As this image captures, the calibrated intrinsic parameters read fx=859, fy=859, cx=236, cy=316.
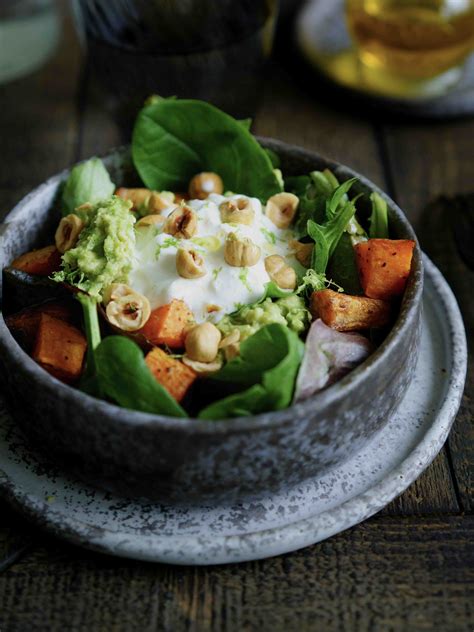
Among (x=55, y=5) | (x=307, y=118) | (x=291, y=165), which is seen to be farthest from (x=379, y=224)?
(x=55, y=5)

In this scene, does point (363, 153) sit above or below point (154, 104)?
below

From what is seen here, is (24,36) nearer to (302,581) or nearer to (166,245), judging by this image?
(166,245)

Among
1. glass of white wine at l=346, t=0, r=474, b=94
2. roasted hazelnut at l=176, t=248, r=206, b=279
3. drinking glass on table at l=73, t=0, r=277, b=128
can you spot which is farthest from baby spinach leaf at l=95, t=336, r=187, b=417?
glass of white wine at l=346, t=0, r=474, b=94

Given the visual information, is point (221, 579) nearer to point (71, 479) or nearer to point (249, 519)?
point (249, 519)

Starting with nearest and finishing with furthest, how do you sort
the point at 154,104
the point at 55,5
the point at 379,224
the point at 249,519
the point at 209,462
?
the point at 209,462
the point at 249,519
the point at 379,224
the point at 154,104
the point at 55,5

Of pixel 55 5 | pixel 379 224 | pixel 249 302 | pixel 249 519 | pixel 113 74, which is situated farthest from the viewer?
pixel 55 5

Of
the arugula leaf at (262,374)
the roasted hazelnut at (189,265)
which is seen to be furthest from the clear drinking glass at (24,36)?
the arugula leaf at (262,374)
